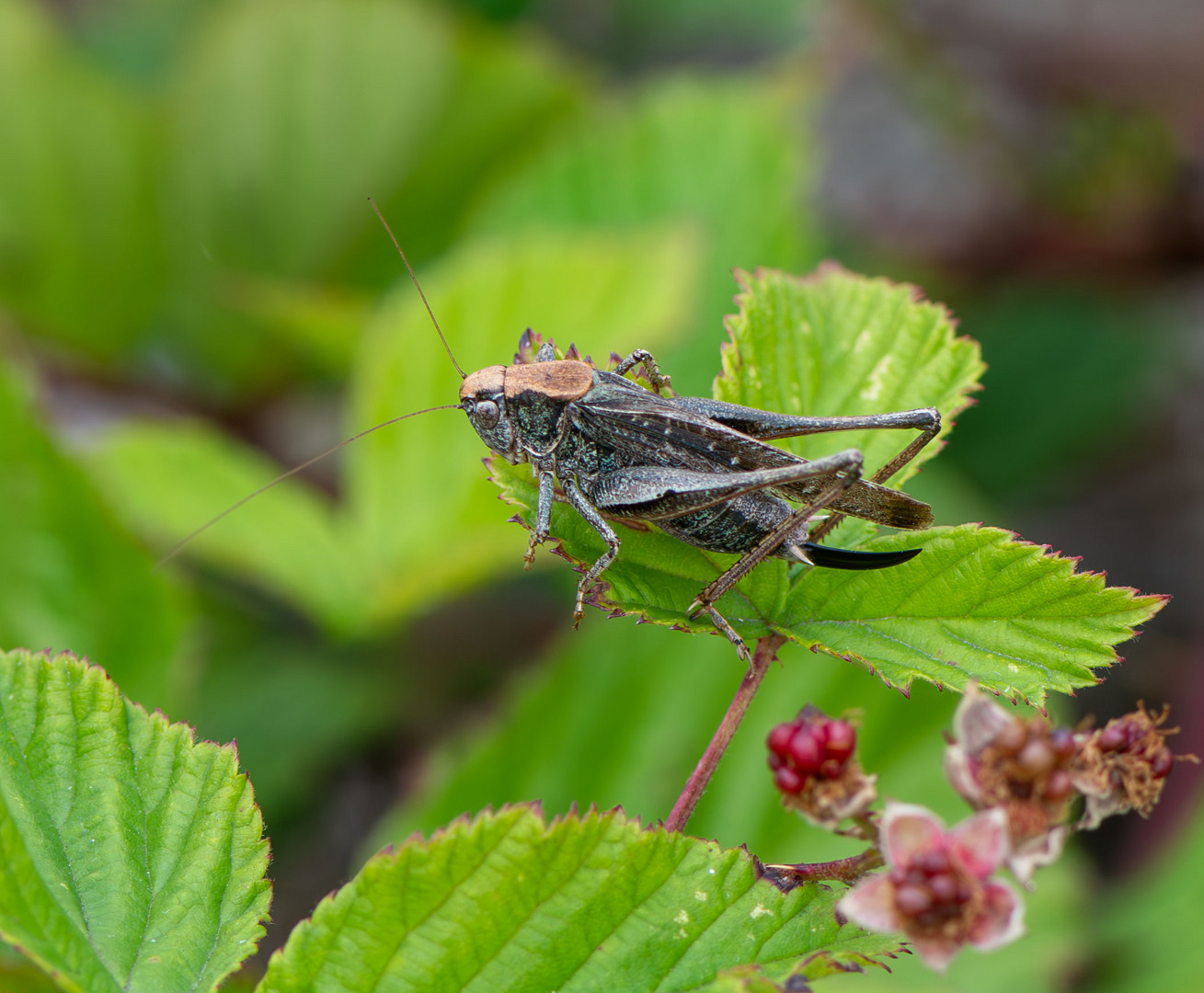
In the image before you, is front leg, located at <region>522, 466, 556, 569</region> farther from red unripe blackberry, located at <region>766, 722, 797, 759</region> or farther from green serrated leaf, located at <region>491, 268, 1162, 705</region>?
red unripe blackberry, located at <region>766, 722, 797, 759</region>

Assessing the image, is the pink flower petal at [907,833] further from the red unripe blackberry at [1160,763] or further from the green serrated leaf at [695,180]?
the green serrated leaf at [695,180]

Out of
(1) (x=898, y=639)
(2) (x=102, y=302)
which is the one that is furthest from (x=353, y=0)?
(1) (x=898, y=639)

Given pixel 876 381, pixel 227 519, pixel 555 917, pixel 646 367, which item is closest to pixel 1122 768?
pixel 555 917

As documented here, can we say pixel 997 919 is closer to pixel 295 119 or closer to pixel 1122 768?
pixel 1122 768

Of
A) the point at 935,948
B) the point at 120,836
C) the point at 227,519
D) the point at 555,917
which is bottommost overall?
the point at 120,836

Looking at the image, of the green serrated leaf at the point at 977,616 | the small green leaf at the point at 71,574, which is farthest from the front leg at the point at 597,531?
the small green leaf at the point at 71,574

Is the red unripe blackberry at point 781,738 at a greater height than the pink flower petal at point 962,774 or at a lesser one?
lesser
